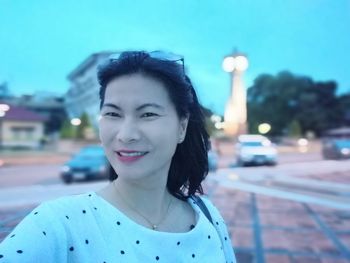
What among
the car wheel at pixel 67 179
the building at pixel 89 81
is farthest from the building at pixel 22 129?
the building at pixel 89 81

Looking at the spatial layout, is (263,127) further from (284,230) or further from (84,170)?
(284,230)

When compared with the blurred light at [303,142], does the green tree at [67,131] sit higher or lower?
higher

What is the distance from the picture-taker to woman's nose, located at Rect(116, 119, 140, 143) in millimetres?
742

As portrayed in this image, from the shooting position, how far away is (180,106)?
0.84m

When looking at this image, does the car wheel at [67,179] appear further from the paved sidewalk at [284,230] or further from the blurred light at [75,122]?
the blurred light at [75,122]

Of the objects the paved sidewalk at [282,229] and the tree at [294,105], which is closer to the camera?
the paved sidewalk at [282,229]

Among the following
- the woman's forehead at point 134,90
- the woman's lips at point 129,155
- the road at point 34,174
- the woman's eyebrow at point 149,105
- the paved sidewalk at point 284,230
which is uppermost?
the woman's forehead at point 134,90

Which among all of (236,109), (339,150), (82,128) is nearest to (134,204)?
(339,150)

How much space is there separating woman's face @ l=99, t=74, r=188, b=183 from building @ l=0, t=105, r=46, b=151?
1448 cm

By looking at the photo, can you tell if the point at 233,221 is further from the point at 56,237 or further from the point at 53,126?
the point at 53,126

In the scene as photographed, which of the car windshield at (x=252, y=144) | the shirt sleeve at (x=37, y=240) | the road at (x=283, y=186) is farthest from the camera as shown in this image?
the car windshield at (x=252, y=144)

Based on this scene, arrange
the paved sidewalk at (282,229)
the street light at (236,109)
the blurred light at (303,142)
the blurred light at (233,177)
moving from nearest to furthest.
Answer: the paved sidewalk at (282,229)
the blurred light at (233,177)
the street light at (236,109)
the blurred light at (303,142)

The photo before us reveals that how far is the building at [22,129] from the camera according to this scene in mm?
14737

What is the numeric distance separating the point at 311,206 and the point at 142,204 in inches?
138
